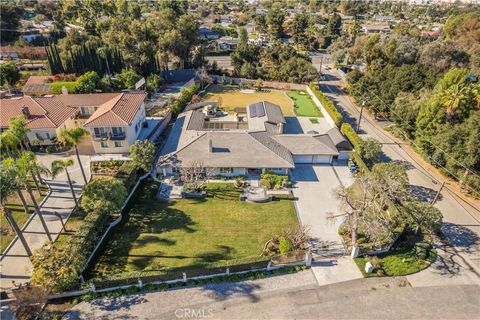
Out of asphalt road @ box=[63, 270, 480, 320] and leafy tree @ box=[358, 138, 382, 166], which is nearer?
asphalt road @ box=[63, 270, 480, 320]

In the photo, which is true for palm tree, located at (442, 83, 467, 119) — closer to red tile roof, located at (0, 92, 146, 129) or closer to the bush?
the bush

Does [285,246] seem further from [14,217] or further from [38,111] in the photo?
[38,111]

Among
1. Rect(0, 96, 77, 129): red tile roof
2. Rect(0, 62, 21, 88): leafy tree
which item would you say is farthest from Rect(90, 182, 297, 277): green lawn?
Rect(0, 62, 21, 88): leafy tree

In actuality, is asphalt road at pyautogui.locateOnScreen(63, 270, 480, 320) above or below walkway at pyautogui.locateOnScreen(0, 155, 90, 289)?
below

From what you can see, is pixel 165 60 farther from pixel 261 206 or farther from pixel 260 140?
pixel 261 206

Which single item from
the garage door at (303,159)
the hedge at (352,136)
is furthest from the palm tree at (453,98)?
the garage door at (303,159)

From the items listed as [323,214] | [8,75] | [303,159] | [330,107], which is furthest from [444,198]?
[8,75]

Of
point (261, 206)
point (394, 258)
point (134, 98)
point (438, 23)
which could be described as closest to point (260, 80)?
point (134, 98)
